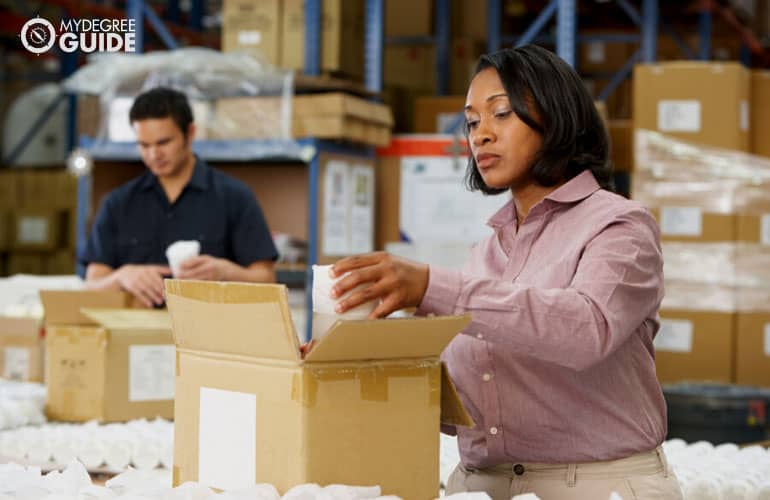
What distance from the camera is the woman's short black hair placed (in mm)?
2184

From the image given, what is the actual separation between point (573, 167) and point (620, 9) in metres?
7.48

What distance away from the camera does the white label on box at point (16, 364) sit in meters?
4.46

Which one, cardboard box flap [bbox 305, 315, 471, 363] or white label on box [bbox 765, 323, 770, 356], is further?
white label on box [bbox 765, 323, 770, 356]

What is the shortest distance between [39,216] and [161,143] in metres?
7.79

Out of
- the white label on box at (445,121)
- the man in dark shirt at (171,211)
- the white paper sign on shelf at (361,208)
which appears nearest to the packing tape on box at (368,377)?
the man in dark shirt at (171,211)

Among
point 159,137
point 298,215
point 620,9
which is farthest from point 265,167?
point 620,9

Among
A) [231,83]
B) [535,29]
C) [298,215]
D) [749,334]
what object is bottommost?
[749,334]

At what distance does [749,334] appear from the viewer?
6047 millimetres

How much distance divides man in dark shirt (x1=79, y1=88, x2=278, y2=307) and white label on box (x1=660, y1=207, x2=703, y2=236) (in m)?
2.55

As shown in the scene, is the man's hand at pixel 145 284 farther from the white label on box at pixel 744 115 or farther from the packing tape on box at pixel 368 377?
the white label on box at pixel 744 115

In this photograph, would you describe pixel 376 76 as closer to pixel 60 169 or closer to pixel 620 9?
pixel 620 9

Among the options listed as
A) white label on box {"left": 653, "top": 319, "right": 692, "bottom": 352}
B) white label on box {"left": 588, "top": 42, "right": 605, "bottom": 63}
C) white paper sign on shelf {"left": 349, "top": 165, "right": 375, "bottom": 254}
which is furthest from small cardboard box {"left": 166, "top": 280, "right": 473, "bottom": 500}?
white label on box {"left": 588, "top": 42, "right": 605, "bottom": 63}

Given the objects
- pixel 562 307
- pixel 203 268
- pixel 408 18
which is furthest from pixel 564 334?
pixel 408 18

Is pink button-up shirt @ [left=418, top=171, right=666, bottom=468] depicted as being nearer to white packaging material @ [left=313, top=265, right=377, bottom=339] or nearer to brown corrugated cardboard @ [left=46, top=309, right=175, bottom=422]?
white packaging material @ [left=313, top=265, right=377, bottom=339]
